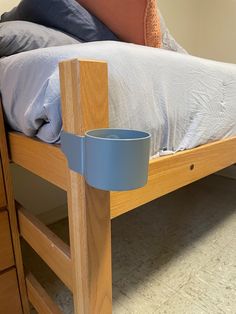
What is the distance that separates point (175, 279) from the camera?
92 centimetres

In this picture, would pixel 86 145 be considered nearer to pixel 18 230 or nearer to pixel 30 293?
pixel 18 230

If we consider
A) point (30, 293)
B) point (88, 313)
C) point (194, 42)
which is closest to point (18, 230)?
point (30, 293)

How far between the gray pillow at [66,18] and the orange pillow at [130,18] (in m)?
0.03

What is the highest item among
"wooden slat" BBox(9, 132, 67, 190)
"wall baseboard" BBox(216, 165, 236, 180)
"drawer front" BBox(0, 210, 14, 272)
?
"wooden slat" BBox(9, 132, 67, 190)

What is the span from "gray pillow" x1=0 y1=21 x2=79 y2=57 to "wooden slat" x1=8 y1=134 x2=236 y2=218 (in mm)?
246

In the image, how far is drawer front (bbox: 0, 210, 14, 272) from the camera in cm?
71

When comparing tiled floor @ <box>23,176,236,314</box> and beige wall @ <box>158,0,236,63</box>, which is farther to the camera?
beige wall @ <box>158,0,236,63</box>

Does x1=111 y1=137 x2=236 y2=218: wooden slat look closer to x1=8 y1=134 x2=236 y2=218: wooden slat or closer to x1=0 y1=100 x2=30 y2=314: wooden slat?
x1=8 y1=134 x2=236 y2=218: wooden slat

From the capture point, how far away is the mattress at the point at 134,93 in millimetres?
473

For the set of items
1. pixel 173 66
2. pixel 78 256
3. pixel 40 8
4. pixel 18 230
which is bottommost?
pixel 18 230

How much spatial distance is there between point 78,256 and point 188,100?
0.46 metres

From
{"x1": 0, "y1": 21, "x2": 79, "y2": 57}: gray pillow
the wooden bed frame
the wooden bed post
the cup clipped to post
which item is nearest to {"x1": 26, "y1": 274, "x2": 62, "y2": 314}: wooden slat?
the wooden bed frame

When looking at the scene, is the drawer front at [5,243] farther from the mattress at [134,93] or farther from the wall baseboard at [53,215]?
the wall baseboard at [53,215]

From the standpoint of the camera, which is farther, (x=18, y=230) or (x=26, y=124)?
(x=18, y=230)
